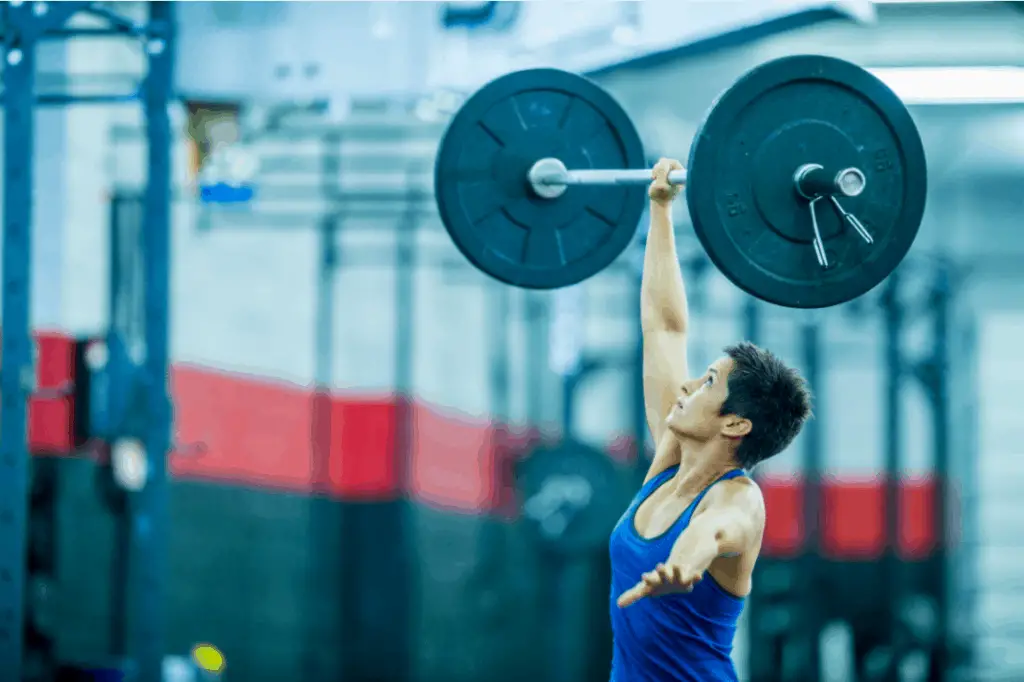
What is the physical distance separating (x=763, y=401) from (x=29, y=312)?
216cm

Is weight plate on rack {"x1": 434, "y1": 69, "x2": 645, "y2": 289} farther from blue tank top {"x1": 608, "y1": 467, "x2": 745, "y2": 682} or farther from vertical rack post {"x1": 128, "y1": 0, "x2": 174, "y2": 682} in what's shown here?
vertical rack post {"x1": 128, "y1": 0, "x2": 174, "y2": 682}

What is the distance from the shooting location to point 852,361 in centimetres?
806

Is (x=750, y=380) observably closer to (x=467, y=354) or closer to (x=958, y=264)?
(x=467, y=354)

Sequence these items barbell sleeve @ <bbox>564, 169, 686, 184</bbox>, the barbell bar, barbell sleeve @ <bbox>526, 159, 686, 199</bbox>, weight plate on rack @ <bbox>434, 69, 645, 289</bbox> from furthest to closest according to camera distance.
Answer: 1. weight plate on rack @ <bbox>434, 69, 645, 289</bbox>
2. barbell sleeve @ <bbox>526, 159, 686, 199</bbox>
3. barbell sleeve @ <bbox>564, 169, 686, 184</bbox>
4. the barbell bar

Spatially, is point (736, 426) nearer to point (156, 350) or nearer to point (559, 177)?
point (559, 177)

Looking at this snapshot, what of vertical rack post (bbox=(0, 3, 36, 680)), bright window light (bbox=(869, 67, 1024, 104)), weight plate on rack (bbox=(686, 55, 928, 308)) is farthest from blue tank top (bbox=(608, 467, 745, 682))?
bright window light (bbox=(869, 67, 1024, 104))

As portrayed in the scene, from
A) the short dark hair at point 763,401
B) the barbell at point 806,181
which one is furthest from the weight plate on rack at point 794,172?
the short dark hair at point 763,401

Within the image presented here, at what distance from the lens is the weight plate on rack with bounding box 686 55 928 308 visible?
1.91 meters

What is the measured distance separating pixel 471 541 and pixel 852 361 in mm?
3058

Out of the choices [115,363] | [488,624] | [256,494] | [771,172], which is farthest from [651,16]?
[488,624]

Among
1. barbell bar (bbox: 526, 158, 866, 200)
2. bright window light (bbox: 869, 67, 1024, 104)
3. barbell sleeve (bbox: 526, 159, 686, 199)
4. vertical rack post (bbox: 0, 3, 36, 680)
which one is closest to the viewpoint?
barbell bar (bbox: 526, 158, 866, 200)

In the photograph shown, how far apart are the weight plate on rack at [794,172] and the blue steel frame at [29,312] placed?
2.06 m

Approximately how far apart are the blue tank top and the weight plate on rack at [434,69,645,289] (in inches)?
23.2

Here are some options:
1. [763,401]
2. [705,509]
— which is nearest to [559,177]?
[763,401]
